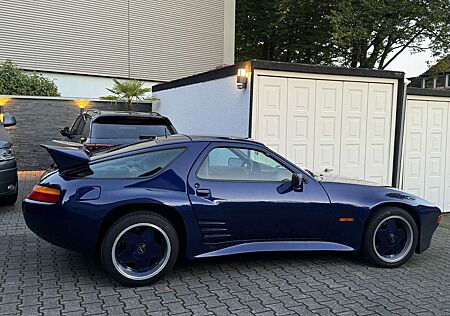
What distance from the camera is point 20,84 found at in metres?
12.7

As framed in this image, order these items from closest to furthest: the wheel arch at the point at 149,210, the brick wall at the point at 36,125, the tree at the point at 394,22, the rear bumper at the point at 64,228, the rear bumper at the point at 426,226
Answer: the rear bumper at the point at 64,228 → the wheel arch at the point at 149,210 → the rear bumper at the point at 426,226 → the brick wall at the point at 36,125 → the tree at the point at 394,22

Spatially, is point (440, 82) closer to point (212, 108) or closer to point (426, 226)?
point (212, 108)

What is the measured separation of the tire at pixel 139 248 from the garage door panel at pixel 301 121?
3.96 m

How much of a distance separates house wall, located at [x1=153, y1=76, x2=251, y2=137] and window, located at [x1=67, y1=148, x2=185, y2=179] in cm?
313

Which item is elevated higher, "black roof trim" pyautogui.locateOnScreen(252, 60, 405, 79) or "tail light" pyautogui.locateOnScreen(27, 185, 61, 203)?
"black roof trim" pyautogui.locateOnScreen(252, 60, 405, 79)

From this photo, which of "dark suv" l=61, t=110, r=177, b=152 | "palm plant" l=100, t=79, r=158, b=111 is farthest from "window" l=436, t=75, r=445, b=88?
"dark suv" l=61, t=110, r=177, b=152

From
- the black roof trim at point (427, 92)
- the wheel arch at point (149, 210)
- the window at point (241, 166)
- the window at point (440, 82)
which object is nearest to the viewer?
the wheel arch at point (149, 210)

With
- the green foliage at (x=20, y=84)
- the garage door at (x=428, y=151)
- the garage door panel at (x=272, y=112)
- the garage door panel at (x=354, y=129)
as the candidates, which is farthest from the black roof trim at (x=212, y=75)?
the green foliage at (x=20, y=84)

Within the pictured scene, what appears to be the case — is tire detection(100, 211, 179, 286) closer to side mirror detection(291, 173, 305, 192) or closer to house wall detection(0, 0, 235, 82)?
side mirror detection(291, 173, 305, 192)

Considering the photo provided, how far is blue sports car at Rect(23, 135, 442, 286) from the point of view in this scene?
149 inches

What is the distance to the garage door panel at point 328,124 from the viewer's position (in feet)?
24.8

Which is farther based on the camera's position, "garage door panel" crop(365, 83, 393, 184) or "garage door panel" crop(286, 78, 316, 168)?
"garage door panel" crop(365, 83, 393, 184)

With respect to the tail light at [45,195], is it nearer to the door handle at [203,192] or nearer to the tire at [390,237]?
the door handle at [203,192]

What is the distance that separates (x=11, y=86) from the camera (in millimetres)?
12562
